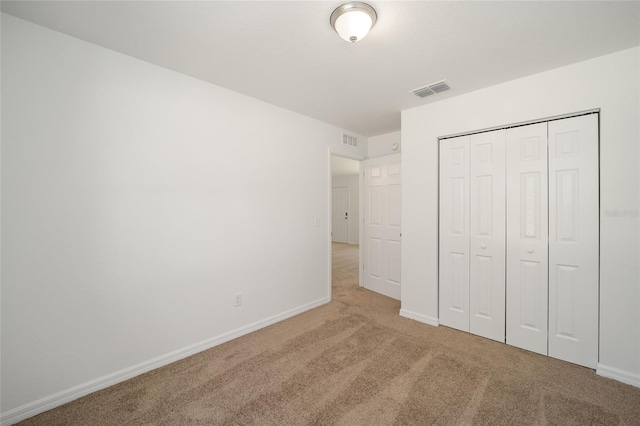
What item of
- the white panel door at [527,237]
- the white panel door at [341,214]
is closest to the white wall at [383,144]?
the white panel door at [527,237]

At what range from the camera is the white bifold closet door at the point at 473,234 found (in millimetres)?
2562

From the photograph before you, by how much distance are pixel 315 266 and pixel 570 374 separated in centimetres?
259

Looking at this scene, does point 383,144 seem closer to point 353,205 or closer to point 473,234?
point 473,234

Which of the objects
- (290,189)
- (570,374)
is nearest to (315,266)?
(290,189)

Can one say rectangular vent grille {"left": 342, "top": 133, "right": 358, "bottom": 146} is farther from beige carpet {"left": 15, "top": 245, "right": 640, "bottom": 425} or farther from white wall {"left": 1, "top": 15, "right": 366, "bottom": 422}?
beige carpet {"left": 15, "top": 245, "right": 640, "bottom": 425}

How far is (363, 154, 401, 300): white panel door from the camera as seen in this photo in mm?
3814

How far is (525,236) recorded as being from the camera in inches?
95.3

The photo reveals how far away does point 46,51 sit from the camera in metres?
1.71

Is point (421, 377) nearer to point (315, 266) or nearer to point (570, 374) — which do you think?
point (570, 374)

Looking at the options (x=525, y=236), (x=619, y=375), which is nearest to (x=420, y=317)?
(x=525, y=236)

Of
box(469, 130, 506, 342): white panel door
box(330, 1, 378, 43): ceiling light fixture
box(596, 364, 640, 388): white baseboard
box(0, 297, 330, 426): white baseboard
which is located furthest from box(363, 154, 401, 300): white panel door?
box(330, 1, 378, 43): ceiling light fixture

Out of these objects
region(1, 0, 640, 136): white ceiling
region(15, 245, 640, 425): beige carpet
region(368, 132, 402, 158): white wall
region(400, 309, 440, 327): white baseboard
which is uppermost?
region(1, 0, 640, 136): white ceiling

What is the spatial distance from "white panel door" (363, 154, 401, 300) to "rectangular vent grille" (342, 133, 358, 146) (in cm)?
38

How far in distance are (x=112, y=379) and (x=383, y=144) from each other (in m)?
4.18
